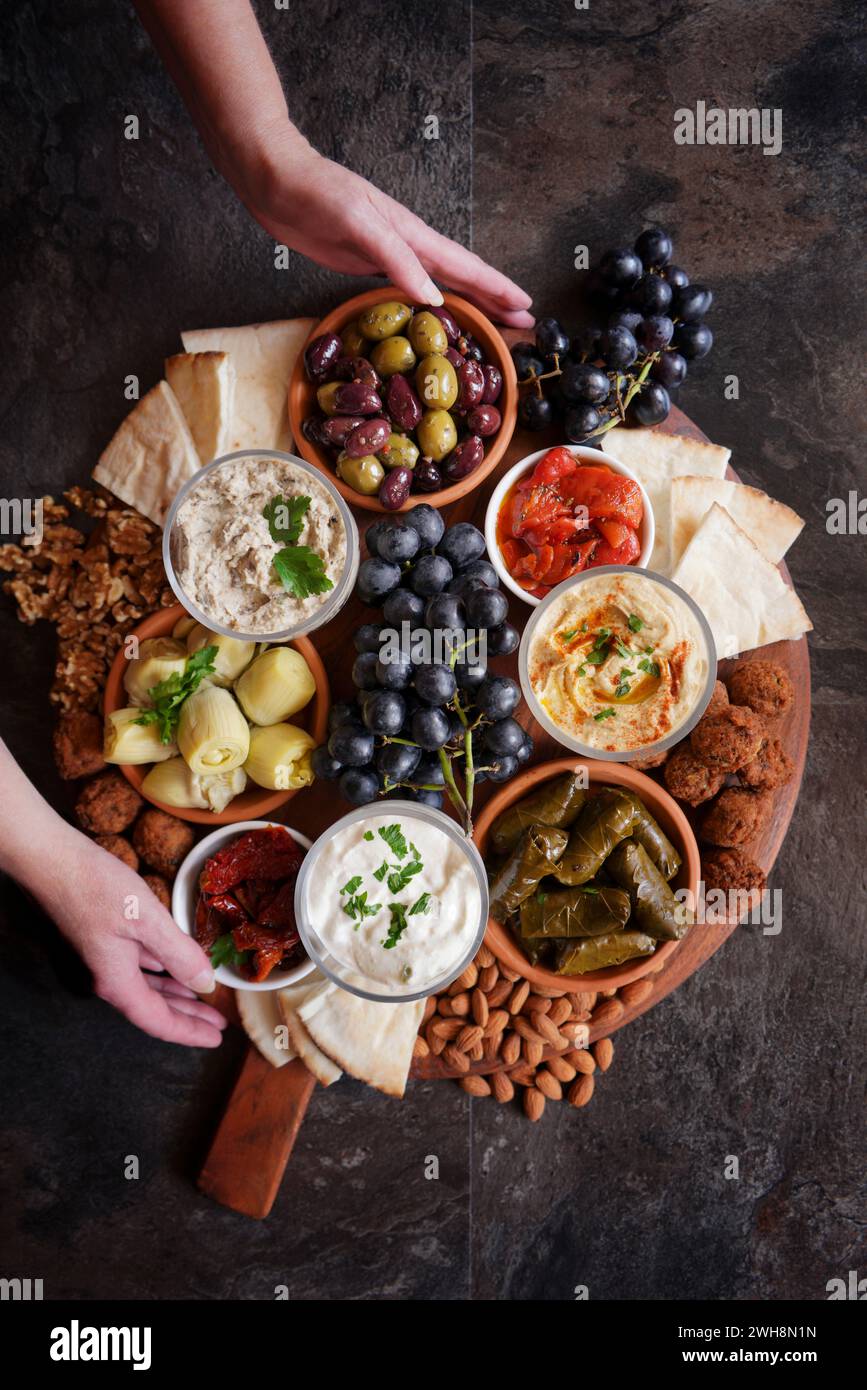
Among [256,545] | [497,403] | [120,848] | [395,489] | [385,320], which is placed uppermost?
[385,320]

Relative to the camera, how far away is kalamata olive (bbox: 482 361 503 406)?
250 cm

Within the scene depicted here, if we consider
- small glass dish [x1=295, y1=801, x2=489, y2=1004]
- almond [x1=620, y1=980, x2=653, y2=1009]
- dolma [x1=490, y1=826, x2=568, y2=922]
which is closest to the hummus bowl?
dolma [x1=490, y1=826, x2=568, y2=922]

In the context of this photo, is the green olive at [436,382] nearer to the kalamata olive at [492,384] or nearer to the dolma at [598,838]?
the kalamata olive at [492,384]

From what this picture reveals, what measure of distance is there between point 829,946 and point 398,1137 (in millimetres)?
1427

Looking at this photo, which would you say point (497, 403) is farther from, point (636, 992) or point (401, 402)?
point (636, 992)

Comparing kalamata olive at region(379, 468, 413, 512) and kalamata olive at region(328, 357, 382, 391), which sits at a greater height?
kalamata olive at region(328, 357, 382, 391)

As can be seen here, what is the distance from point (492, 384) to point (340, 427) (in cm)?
42

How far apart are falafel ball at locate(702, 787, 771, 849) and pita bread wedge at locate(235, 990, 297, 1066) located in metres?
1.24

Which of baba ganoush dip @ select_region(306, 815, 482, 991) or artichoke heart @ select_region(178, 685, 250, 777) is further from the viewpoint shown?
artichoke heart @ select_region(178, 685, 250, 777)

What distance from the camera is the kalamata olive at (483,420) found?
2457 mm

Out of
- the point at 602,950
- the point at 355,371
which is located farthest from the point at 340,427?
the point at 602,950

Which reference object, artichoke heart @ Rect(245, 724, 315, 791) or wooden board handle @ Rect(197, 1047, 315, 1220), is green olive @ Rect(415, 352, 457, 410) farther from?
wooden board handle @ Rect(197, 1047, 315, 1220)

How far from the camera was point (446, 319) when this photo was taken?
8.18 ft
